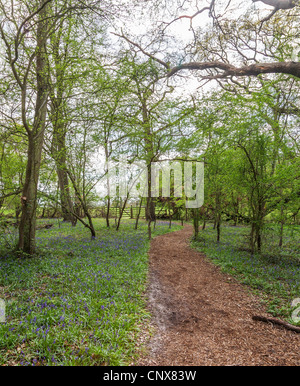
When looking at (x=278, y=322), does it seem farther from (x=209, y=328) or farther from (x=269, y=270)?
(x=269, y=270)

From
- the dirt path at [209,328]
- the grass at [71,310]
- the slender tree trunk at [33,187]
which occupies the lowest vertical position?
the dirt path at [209,328]

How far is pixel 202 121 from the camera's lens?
322 inches

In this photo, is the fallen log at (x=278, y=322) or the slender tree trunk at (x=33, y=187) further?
the slender tree trunk at (x=33, y=187)

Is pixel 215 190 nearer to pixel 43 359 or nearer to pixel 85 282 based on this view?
pixel 85 282

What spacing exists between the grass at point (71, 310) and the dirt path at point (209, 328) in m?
0.40

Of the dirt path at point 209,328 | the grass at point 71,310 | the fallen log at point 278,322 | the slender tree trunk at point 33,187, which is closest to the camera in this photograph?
the grass at point 71,310

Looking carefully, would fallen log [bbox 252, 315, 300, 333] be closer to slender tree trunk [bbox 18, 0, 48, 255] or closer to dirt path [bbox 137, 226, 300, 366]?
dirt path [bbox 137, 226, 300, 366]

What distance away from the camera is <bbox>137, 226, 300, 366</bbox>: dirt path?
272 centimetres

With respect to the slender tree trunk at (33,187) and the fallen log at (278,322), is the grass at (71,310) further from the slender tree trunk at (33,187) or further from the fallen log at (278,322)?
the fallen log at (278,322)

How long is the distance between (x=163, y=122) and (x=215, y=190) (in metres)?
4.40

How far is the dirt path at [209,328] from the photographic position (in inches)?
107

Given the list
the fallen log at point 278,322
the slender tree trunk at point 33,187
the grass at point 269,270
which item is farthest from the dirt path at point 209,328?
the slender tree trunk at point 33,187

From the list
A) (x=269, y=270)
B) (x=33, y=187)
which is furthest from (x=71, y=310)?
(x=269, y=270)

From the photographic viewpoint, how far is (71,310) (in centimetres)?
338
